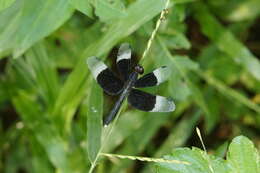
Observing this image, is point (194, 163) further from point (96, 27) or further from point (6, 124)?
point (6, 124)

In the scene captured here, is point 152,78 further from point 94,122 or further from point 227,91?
point 227,91

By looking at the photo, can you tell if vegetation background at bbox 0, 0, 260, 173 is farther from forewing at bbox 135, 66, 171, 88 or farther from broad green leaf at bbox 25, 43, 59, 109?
forewing at bbox 135, 66, 171, 88

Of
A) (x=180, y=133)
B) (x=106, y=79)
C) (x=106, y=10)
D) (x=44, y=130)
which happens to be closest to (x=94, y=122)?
(x=106, y=79)

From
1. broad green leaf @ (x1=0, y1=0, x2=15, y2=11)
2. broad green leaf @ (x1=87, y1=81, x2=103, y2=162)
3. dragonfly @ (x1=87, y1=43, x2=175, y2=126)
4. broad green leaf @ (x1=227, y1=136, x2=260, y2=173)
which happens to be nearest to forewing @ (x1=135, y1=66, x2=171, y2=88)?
dragonfly @ (x1=87, y1=43, x2=175, y2=126)

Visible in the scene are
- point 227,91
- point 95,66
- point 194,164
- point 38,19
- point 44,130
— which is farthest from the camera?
point 227,91

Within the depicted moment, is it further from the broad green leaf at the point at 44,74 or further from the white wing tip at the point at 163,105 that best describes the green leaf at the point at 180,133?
the white wing tip at the point at 163,105

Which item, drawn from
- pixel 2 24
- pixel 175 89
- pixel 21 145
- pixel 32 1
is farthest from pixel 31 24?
pixel 21 145
